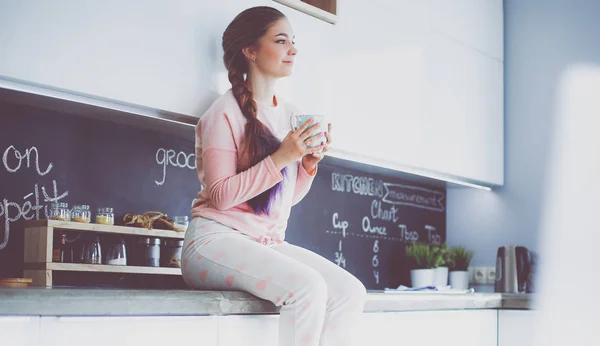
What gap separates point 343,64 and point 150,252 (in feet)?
2.87

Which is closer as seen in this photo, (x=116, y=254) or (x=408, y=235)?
(x=116, y=254)

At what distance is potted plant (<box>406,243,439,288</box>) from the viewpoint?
3.49 meters

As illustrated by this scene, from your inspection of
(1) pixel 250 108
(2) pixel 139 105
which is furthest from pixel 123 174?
(1) pixel 250 108

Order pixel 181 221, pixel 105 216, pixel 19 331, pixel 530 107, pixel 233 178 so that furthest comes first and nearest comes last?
pixel 530 107, pixel 181 221, pixel 105 216, pixel 233 178, pixel 19 331

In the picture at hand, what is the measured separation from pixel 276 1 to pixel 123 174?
2.28 feet

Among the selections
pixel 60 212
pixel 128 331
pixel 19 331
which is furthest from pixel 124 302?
pixel 60 212

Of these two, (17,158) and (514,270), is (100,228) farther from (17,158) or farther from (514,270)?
(514,270)

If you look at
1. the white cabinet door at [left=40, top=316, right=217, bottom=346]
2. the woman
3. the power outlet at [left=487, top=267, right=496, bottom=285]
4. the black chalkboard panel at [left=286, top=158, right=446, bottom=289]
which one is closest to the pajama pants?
the woman

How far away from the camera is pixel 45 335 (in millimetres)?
1424

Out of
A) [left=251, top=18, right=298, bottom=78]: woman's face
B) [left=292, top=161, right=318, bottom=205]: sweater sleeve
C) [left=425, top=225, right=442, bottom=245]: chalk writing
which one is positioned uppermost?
[left=251, top=18, right=298, bottom=78]: woman's face

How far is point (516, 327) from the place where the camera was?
2.95 metres

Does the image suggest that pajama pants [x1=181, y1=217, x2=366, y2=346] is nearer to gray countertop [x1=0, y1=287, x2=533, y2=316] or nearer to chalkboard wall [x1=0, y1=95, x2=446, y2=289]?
gray countertop [x1=0, y1=287, x2=533, y2=316]

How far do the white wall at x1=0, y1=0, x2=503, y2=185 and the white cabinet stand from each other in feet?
1.96

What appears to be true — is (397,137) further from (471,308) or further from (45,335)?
(45,335)
